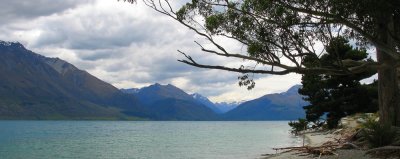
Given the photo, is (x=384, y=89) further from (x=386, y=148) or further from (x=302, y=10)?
(x=302, y=10)

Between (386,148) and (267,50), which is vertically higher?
(267,50)

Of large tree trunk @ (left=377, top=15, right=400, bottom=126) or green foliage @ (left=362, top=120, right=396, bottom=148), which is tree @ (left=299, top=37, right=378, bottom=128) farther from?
green foliage @ (left=362, top=120, right=396, bottom=148)

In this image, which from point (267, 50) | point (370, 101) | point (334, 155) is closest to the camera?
point (267, 50)

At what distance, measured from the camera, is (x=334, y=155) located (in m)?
24.4

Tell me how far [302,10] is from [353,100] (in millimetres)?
47857

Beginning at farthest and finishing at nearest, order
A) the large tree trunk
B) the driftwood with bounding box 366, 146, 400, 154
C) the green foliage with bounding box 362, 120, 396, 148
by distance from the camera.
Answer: the large tree trunk < the green foliage with bounding box 362, 120, 396, 148 < the driftwood with bounding box 366, 146, 400, 154

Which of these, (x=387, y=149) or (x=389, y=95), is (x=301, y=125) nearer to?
(x=389, y=95)

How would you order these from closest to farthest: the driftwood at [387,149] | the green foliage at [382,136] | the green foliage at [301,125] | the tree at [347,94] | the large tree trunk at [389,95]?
1. the driftwood at [387,149]
2. the green foliage at [382,136]
3. the large tree trunk at [389,95]
4. the tree at [347,94]
5. the green foliage at [301,125]

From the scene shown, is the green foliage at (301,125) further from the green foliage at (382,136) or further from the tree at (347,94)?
the green foliage at (382,136)

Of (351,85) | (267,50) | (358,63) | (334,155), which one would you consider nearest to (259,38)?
(267,50)

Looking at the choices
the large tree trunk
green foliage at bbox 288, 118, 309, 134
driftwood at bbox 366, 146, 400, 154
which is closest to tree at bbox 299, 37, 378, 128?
green foliage at bbox 288, 118, 309, 134

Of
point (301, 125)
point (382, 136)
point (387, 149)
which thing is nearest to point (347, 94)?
point (301, 125)

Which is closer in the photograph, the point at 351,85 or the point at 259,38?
the point at 259,38

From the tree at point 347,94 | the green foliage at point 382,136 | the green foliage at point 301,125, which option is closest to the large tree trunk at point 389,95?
the green foliage at point 382,136
